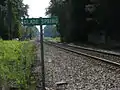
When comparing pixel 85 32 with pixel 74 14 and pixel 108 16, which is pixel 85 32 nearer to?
pixel 74 14

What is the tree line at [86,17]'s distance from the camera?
43438 mm

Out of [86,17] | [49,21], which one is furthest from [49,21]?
[86,17]

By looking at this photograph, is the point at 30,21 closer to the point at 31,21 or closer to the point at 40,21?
the point at 31,21

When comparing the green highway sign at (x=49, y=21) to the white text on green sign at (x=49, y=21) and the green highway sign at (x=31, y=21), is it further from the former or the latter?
the green highway sign at (x=31, y=21)

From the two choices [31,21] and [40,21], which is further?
[31,21]

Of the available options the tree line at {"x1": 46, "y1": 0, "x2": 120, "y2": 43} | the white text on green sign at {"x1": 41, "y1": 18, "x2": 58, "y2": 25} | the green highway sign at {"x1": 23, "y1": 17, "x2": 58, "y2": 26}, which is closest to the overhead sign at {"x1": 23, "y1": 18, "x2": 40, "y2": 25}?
the green highway sign at {"x1": 23, "y1": 17, "x2": 58, "y2": 26}

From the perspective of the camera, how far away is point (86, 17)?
62.0 metres

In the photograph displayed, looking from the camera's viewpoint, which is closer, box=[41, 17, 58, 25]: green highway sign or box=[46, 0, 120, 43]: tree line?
box=[41, 17, 58, 25]: green highway sign

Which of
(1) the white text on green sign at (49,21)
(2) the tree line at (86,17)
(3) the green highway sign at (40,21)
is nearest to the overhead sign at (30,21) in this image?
(3) the green highway sign at (40,21)

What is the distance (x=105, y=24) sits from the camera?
45656mm

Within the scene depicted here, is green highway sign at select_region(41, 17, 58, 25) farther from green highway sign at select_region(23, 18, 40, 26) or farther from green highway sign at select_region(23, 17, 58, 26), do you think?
green highway sign at select_region(23, 18, 40, 26)

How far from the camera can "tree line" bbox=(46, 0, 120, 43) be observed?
143 ft

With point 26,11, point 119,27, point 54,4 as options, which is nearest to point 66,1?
point 54,4

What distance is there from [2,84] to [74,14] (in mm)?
57016
